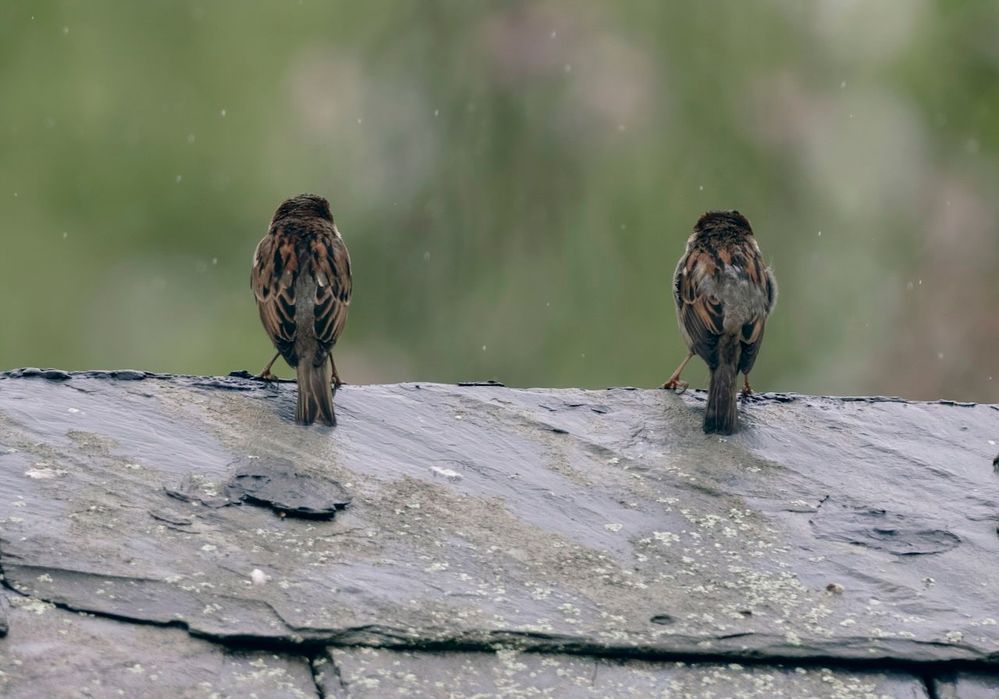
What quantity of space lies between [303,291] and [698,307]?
1583 millimetres

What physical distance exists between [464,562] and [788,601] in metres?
0.80

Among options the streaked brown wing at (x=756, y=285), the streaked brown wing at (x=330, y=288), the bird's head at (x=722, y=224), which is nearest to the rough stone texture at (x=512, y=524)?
the streaked brown wing at (x=330, y=288)

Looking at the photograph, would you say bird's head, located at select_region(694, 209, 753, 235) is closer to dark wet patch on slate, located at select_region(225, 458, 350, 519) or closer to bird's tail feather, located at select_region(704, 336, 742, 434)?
bird's tail feather, located at select_region(704, 336, 742, 434)

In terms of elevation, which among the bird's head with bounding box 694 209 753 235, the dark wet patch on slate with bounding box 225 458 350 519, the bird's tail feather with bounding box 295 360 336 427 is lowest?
the dark wet patch on slate with bounding box 225 458 350 519

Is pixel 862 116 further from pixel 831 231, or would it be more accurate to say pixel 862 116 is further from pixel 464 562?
pixel 464 562

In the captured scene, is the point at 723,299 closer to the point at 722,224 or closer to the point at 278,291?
the point at 722,224

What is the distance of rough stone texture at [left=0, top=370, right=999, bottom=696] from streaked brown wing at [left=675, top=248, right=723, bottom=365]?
87 cm

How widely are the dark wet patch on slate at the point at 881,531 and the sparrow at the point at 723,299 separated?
147 cm

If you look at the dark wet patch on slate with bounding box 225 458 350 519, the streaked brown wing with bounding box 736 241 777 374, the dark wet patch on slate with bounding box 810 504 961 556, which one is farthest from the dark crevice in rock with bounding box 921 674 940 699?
the streaked brown wing with bounding box 736 241 777 374

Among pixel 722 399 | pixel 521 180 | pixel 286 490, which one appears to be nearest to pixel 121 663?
pixel 286 490

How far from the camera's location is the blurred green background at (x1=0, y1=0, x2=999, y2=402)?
43.9 feet

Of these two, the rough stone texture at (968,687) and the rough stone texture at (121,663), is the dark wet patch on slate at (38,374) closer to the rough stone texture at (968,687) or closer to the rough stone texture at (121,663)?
the rough stone texture at (121,663)

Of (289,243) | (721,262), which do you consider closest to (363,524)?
(289,243)

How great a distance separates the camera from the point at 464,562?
4.23 m
